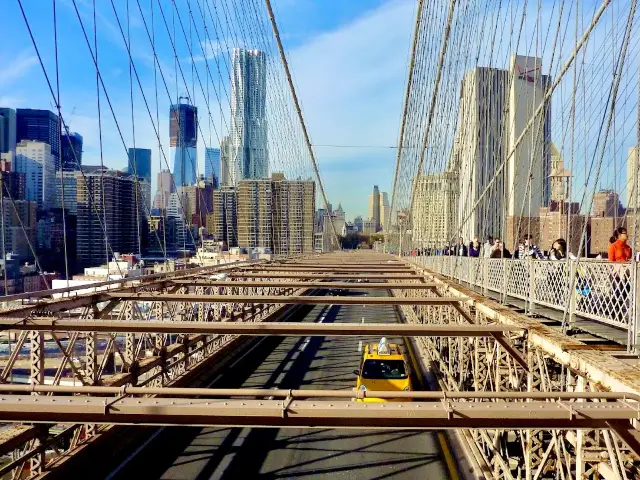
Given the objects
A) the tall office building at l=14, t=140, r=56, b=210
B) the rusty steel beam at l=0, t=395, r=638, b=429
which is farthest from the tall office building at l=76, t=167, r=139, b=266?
the rusty steel beam at l=0, t=395, r=638, b=429

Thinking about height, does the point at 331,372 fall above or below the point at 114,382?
below

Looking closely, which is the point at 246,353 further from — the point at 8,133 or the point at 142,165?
the point at 142,165

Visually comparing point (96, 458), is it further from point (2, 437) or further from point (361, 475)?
point (361, 475)

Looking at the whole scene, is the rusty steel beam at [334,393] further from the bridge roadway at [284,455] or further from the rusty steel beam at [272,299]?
the rusty steel beam at [272,299]

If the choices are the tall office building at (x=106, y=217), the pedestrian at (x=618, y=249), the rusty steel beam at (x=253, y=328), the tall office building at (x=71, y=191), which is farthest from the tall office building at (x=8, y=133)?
the pedestrian at (x=618, y=249)

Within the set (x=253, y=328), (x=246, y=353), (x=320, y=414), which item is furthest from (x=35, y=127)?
(x=320, y=414)

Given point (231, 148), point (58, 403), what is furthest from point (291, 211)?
point (58, 403)
